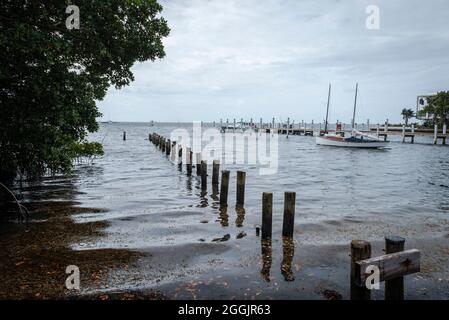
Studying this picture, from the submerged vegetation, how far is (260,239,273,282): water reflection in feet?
A: 21.6

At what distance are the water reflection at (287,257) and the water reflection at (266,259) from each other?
32 cm

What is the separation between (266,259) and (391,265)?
3.78 m

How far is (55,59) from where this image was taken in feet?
31.7

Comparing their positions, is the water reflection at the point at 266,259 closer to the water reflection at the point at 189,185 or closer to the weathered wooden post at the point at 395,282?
the weathered wooden post at the point at 395,282

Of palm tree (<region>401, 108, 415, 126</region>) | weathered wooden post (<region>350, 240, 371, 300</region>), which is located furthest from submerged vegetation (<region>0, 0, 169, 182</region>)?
palm tree (<region>401, 108, 415, 126</region>)

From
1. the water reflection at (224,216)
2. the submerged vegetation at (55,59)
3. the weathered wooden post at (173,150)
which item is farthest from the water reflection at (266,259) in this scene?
the weathered wooden post at (173,150)

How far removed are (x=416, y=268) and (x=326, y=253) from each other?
3.82 meters

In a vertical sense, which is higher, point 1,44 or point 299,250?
point 1,44

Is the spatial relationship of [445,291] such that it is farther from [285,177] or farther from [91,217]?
[285,177]

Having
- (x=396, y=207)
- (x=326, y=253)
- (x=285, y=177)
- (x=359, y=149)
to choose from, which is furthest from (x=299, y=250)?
(x=359, y=149)

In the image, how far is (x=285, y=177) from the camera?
985 inches

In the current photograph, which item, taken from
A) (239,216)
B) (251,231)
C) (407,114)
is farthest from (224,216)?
(407,114)

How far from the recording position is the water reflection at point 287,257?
26.6 feet

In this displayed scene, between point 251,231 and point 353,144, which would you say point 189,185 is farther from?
point 353,144
